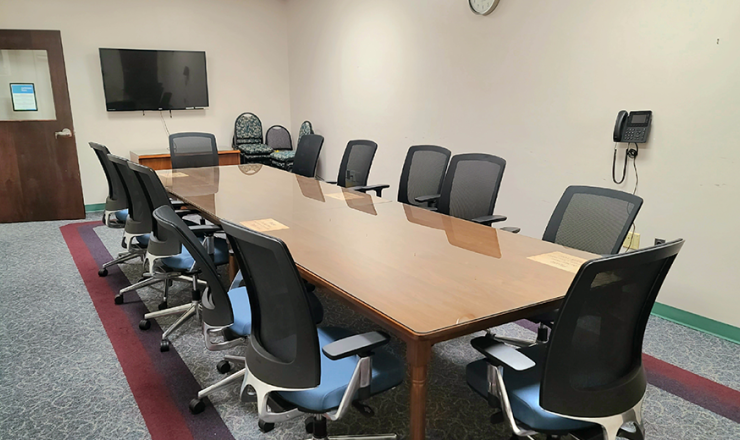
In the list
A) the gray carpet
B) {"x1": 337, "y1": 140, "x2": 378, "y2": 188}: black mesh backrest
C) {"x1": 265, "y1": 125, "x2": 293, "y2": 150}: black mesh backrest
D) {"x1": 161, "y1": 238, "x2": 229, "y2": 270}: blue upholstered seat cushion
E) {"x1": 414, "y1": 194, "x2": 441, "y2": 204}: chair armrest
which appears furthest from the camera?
{"x1": 265, "y1": 125, "x2": 293, "y2": 150}: black mesh backrest

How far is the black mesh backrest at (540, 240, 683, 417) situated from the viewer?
133cm

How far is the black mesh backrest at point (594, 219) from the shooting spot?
225 cm

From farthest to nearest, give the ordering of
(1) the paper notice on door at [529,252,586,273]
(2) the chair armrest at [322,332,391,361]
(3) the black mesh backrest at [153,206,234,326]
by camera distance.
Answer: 1. (1) the paper notice on door at [529,252,586,273]
2. (3) the black mesh backrest at [153,206,234,326]
3. (2) the chair armrest at [322,332,391,361]

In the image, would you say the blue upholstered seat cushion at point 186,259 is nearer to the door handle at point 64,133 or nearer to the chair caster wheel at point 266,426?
the chair caster wheel at point 266,426

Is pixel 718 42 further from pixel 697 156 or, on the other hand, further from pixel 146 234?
pixel 146 234

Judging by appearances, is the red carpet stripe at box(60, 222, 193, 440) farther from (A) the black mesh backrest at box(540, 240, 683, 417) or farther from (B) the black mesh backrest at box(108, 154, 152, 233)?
(A) the black mesh backrest at box(540, 240, 683, 417)

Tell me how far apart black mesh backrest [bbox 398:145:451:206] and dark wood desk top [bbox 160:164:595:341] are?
0.53 meters

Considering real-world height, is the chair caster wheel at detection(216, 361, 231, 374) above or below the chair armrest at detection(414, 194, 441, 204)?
below

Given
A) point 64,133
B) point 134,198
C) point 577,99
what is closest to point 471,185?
point 577,99

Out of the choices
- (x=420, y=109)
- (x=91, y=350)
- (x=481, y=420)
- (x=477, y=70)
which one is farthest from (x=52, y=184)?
(x=481, y=420)

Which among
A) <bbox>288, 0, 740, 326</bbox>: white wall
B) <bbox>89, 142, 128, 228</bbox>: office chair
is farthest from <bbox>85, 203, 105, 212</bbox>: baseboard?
<bbox>288, 0, 740, 326</bbox>: white wall

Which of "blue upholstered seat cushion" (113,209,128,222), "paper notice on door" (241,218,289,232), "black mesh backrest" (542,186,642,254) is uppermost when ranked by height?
"black mesh backrest" (542,186,642,254)

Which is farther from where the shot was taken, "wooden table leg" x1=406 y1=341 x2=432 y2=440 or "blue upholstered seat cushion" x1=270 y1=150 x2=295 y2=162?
"blue upholstered seat cushion" x1=270 y1=150 x2=295 y2=162

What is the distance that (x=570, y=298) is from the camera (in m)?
1.32
